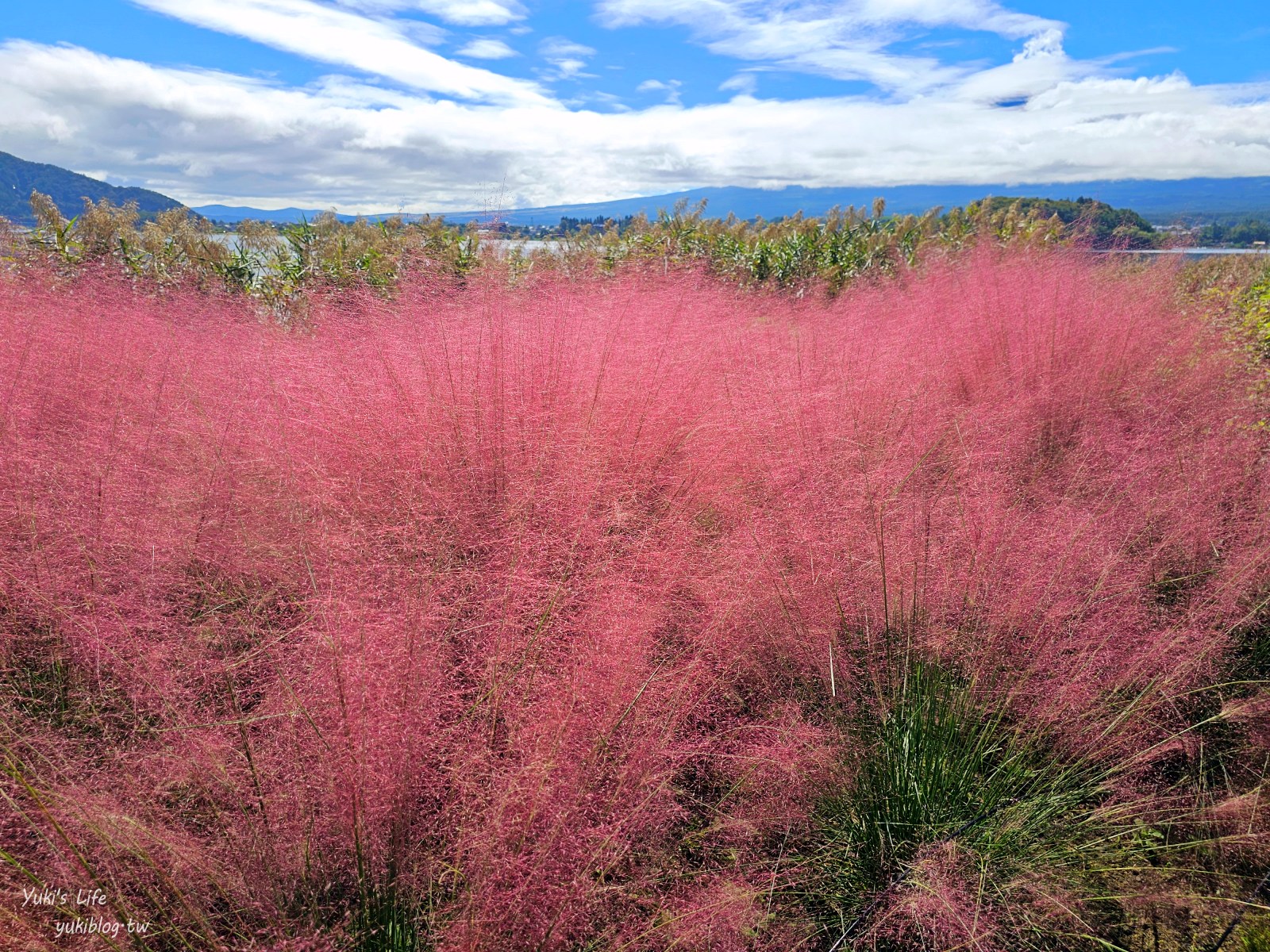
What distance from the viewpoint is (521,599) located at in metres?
1.98

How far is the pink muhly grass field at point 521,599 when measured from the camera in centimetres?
144

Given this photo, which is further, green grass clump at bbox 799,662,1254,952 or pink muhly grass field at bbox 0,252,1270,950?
green grass clump at bbox 799,662,1254,952

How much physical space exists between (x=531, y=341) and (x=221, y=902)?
8.78 ft

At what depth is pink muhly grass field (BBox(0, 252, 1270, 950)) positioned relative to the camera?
1.44m

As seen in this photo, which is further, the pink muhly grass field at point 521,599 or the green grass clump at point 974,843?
the green grass clump at point 974,843

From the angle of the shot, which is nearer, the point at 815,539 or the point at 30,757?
the point at 30,757

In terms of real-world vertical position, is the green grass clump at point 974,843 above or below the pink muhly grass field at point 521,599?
below

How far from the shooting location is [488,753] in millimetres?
1552

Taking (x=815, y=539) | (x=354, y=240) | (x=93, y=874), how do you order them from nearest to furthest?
(x=93, y=874)
(x=815, y=539)
(x=354, y=240)

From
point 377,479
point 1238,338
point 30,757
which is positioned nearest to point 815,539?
point 377,479

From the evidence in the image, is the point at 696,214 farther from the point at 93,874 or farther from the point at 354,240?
the point at 93,874

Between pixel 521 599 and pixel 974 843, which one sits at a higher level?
pixel 521 599

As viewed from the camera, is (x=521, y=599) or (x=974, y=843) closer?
(x=974, y=843)

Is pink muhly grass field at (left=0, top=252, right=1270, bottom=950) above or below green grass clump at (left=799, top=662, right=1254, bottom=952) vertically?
above
